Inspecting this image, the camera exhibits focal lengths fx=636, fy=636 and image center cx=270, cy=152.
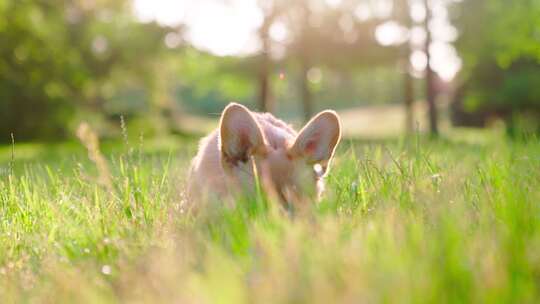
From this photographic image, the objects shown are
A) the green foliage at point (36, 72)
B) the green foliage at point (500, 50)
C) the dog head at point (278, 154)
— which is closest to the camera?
the dog head at point (278, 154)

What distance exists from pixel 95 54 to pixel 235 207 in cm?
2448

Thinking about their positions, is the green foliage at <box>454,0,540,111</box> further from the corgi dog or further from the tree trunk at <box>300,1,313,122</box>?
the corgi dog

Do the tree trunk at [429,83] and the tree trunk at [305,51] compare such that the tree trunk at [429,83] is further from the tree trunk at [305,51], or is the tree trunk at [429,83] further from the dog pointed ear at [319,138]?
the dog pointed ear at [319,138]

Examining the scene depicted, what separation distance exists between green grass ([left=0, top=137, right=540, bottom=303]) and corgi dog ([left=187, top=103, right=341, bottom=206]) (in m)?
0.20

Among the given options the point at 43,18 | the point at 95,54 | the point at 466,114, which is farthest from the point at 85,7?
the point at 466,114

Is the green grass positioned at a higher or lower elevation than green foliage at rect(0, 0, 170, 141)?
lower

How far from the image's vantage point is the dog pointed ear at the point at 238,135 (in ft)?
12.2

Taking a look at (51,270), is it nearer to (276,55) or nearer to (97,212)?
(97,212)

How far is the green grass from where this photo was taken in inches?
78.7

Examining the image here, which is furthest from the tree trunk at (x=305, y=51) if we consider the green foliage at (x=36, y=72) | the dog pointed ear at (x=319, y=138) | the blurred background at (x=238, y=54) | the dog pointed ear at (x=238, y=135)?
the dog pointed ear at (x=238, y=135)

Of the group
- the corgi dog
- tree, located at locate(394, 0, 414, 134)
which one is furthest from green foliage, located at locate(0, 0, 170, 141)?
the corgi dog

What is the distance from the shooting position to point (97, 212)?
134 inches

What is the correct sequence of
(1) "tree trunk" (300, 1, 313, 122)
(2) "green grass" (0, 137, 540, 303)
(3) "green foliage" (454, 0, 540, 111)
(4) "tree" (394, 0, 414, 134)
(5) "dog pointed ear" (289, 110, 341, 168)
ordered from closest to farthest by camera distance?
1. (2) "green grass" (0, 137, 540, 303)
2. (5) "dog pointed ear" (289, 110, 341, 168)
3. (3) "green foliage" (454, 0, 540, 111)
4. (4) "tree" (394, 0, 414, 134)
5. (1) "tree trunk" (300, 1, 313, 122)

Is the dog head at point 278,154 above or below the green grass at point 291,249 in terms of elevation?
above
